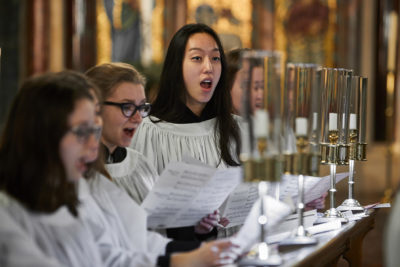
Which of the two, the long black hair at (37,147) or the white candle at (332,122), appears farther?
the white candle at (332,122)

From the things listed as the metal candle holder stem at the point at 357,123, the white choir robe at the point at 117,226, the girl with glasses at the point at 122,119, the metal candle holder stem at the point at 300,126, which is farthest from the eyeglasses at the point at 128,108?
the metal candle holder stem at the point at 357,123

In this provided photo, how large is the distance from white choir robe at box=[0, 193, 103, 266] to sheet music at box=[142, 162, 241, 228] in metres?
0.44

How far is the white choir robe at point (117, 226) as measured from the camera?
243 cm

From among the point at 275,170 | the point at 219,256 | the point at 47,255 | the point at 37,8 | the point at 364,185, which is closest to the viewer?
the point at 47,255

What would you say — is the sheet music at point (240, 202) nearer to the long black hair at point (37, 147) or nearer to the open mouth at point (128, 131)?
the open mouth at point (128, 131)

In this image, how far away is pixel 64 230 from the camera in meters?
2.23

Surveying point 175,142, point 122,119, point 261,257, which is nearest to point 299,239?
point 261,257

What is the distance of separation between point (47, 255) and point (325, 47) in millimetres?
10263

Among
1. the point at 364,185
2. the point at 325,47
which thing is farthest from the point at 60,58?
the point at 364,185

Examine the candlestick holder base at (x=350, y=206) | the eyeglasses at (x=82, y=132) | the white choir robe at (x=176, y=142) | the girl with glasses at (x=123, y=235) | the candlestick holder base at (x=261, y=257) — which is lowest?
the candlestick holder base at (x=350, y=206)

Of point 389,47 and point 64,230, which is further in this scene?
point 389,47

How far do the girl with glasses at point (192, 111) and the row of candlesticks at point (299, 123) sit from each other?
0.59 metres

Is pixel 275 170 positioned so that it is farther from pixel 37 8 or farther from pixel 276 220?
pixel 37 8

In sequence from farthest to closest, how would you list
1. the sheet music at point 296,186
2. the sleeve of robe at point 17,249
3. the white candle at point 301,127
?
the sheet music at point 296,186, the white candle at point 301,127, the sleeve of robe at point 17,249
